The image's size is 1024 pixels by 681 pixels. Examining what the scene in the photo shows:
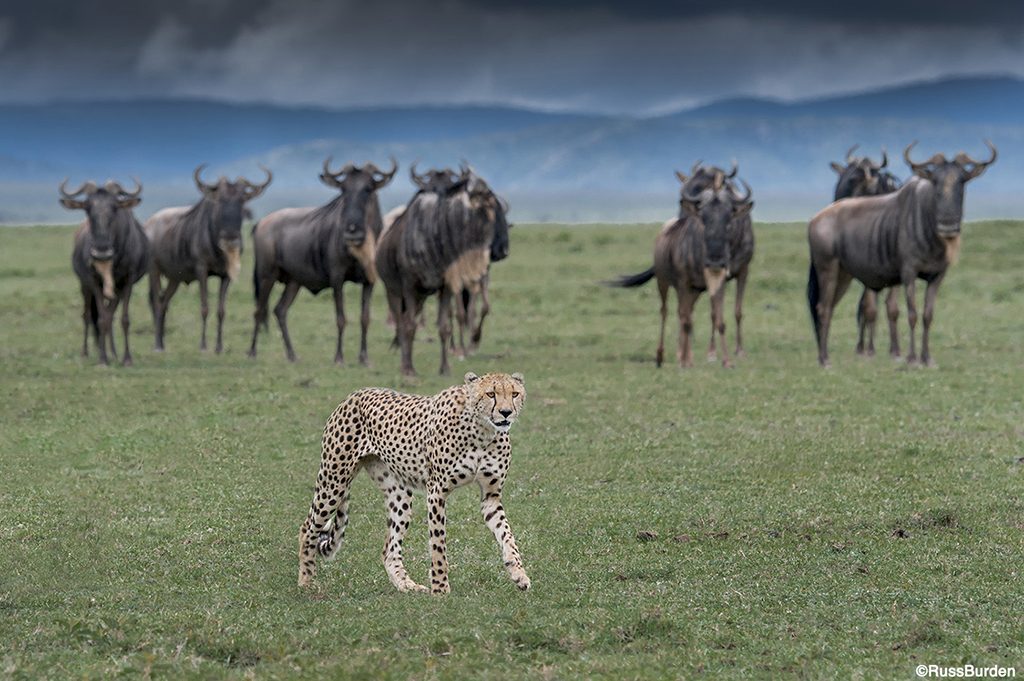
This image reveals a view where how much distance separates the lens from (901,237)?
24.2m

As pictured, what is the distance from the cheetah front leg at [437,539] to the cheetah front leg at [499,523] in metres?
0.28

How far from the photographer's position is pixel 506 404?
9.38 meters

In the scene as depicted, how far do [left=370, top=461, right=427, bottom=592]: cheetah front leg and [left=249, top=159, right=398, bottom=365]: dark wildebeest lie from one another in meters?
14.4

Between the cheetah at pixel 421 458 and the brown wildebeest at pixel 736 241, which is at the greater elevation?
the brown wildebeest at pixel 736 241

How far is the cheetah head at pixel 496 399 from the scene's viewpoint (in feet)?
30.8

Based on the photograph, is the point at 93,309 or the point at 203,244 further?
the point at 203,244

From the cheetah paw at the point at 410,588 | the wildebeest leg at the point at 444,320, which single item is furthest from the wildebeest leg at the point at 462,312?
the cheetah paw at the point at 410,588

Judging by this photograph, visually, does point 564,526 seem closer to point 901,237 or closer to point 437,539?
point 437,539

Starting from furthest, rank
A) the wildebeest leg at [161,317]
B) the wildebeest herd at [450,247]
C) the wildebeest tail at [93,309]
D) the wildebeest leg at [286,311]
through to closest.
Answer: the wildebeest leg at [161,317] < the wildebeest tail at [93,309] < the wildebeest leg at [286,311] < the wildebeest herd at [450,247]

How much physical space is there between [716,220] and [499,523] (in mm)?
15037

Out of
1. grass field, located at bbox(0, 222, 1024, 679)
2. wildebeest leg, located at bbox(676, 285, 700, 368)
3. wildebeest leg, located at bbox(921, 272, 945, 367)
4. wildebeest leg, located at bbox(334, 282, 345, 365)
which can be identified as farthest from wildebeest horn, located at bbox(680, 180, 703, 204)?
wildebeest leg, located at bbox(334, 282, 345, 365)

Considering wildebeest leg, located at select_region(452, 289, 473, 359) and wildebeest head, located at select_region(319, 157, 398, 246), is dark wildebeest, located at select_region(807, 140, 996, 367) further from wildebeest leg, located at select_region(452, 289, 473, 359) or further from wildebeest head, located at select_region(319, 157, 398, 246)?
wildebeest head, located at select_region(319, 157, 398, 246)

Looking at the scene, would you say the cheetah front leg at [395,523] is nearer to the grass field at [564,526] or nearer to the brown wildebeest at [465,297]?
the grass field at [564,526]

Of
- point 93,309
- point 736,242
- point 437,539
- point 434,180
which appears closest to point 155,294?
point 93,309
